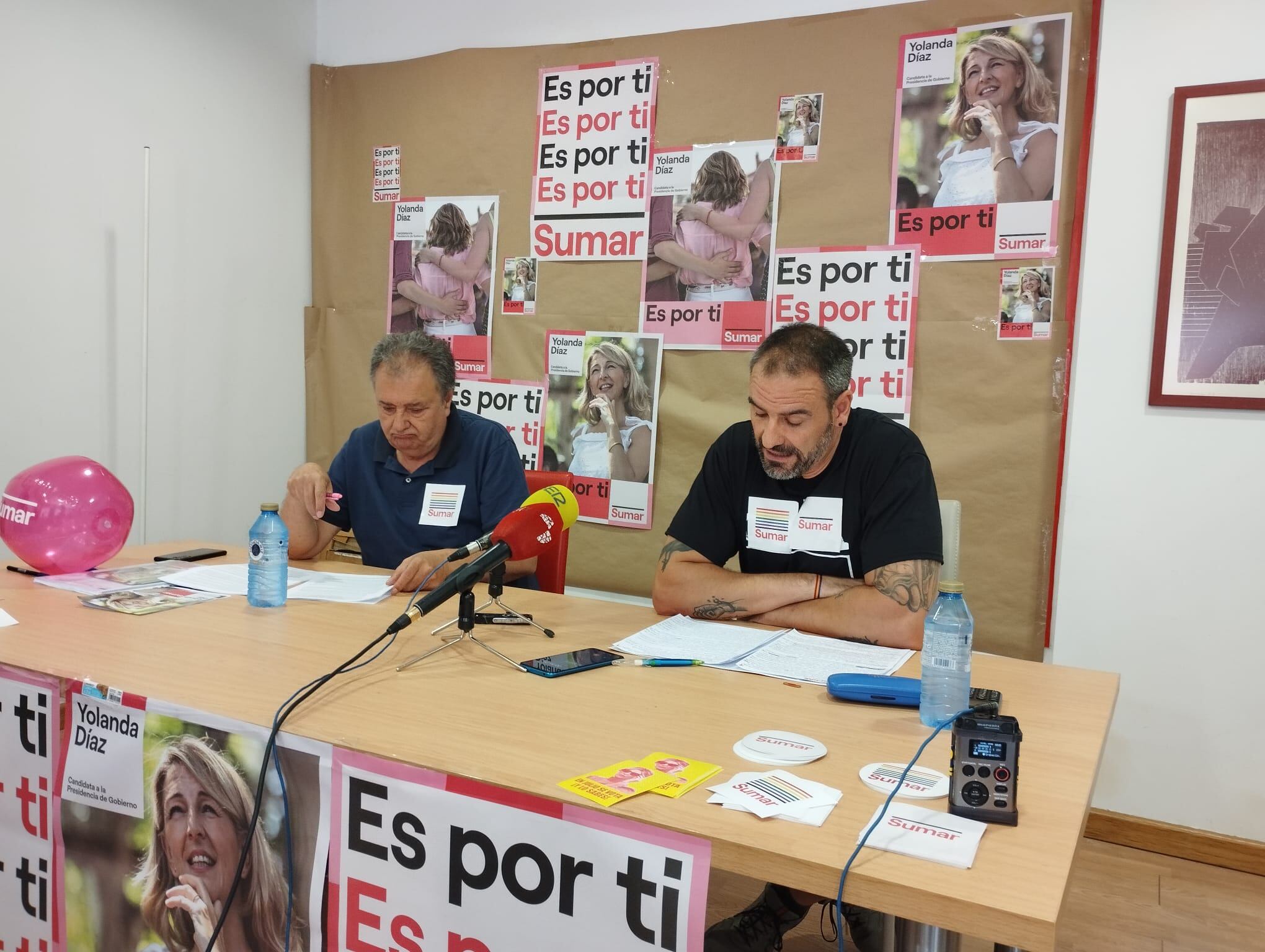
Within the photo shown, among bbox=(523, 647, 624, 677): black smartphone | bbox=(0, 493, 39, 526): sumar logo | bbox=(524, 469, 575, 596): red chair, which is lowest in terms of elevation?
bbox=(524, 469, 575, 596): red chair

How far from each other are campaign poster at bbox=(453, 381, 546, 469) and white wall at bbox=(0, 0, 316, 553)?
0.90 meters

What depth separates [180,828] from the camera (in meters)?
1.35

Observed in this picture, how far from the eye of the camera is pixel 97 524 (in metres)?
2.18

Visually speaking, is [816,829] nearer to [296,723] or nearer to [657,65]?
[296,723]

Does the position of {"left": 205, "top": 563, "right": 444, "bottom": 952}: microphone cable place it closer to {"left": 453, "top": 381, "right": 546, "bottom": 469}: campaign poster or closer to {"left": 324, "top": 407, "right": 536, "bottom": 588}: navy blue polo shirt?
{"left": 324, "top": 407, "right": 536, "bottom": 588}: navy blue polo shirt

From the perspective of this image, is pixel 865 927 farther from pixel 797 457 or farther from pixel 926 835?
pixel 926 835

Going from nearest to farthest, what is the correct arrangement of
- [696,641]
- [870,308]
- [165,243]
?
Answer: [696,641] < [870,308] < [165,243]

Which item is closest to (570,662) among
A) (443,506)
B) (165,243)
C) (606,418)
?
(443,506)

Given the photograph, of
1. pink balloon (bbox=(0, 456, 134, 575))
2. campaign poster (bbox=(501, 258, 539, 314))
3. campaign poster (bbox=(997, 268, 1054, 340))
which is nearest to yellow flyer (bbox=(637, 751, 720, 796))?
pink balloon (bbox=(0, 456, 134, 575))

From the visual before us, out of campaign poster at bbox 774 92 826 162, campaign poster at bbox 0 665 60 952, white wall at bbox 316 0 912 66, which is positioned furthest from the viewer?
white wall at bbox 316 0 912 66

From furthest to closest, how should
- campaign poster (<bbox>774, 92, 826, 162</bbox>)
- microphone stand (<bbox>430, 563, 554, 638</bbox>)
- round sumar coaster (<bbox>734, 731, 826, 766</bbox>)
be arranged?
1. campaign poster (<bbox>774, 92, 826, 162</bbox>)
2. microphone stand (<bbox>430, 563, 554, 638</bbox>)
3. round sumar coaster (<bbox>734, 731, 826, 766</bbox>)

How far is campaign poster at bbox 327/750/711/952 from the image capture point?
1012 millimetres

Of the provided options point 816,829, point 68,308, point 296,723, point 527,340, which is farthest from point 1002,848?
point 68,308

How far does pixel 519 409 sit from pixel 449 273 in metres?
0.62
